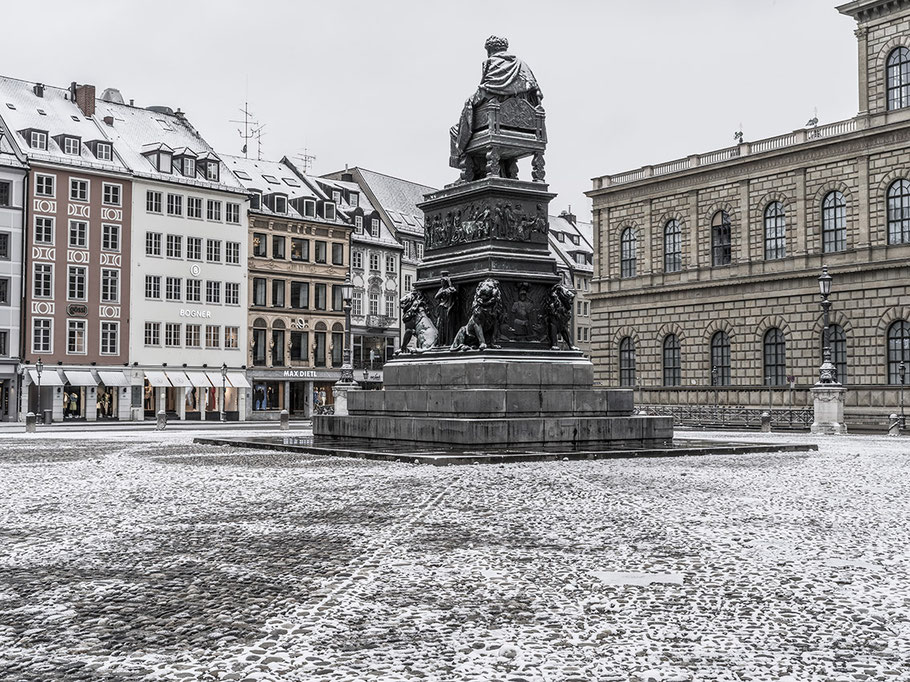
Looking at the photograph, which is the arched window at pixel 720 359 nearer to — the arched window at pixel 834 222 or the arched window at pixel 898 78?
the arched window at pixel 834 222

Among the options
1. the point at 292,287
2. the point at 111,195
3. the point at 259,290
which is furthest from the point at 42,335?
the point at 292,287

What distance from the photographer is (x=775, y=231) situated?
190 ft

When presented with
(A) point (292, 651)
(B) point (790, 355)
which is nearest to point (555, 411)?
(A) point (292, 651)

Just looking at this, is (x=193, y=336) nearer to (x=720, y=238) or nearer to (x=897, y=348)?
(x=720, y=238)

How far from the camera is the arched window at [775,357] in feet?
187

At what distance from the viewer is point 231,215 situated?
228 ft

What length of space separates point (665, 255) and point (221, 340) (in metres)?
29.1

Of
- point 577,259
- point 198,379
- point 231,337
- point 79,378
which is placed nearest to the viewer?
point 79,378

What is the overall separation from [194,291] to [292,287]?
26.0 feet

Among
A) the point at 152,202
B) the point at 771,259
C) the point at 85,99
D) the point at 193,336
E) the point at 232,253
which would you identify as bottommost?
the point at 193,336

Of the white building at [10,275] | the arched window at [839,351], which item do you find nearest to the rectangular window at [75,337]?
the white building at [10,275]

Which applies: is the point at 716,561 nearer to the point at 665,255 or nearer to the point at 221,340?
the point at 665,255

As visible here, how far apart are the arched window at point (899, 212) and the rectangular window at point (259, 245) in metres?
39.7

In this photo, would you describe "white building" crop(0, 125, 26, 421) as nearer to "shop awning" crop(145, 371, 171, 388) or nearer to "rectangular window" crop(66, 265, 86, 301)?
"rectangular window" crop(66, 265, 86, 301)
